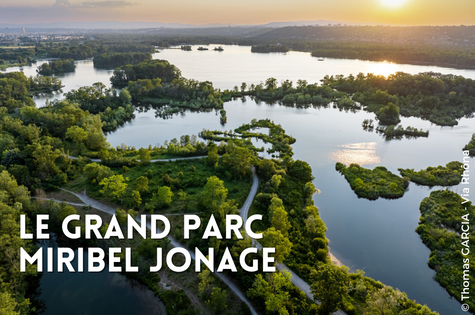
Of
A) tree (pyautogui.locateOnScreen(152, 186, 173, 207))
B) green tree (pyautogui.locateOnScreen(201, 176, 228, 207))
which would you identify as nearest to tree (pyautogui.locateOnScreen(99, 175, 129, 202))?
tree (pyautogui.locateOnScreen(152, 186, 173, 207))

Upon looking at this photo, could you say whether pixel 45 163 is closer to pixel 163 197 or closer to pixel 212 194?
pixel 163 197

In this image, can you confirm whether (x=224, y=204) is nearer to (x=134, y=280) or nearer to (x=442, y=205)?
(x=134, y=280)

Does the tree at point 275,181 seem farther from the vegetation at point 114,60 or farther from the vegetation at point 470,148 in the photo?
the vegetation at point 114,60

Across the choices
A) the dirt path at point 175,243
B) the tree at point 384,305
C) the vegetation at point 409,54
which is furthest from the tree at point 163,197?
the vegetation at point 409,54

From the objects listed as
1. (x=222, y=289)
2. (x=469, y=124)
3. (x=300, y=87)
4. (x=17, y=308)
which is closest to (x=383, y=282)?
(x=222, y=289)

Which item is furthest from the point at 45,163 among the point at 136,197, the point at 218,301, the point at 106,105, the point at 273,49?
the point at 273,49

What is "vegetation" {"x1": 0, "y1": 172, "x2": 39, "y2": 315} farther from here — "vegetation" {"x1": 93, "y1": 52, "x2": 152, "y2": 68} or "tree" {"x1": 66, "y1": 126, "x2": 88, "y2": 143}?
"vegetation" {"x1": 93, "y1": 52, "x2": 152, "y2": 68}
